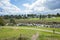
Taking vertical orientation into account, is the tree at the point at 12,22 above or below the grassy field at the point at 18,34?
above

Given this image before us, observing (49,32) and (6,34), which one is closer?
(6,34)

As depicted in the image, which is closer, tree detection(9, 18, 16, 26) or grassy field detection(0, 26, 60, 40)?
grassy field detection(0, 26, 60, 40)

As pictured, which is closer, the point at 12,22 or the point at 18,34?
the point at 18,34

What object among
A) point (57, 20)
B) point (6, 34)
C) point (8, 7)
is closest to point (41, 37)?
point (6, 34)

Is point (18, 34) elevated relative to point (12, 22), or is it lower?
lower

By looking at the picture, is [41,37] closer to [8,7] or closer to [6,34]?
[6,34]

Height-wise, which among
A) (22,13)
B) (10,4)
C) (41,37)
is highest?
(10,4)

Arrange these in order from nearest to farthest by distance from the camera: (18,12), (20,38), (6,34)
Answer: (20,38)
(6,34)
(18,12)

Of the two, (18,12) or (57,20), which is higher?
(18,12)

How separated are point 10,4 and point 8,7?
13.6 inches

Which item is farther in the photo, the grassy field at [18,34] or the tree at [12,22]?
the tree at [12,22]

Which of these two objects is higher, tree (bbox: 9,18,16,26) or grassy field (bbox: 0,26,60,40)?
tree (bbox: 9,18,16,26)

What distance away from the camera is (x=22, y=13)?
1341cm

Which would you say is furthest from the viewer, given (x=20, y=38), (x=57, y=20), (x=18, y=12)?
(x=57, y=20)
